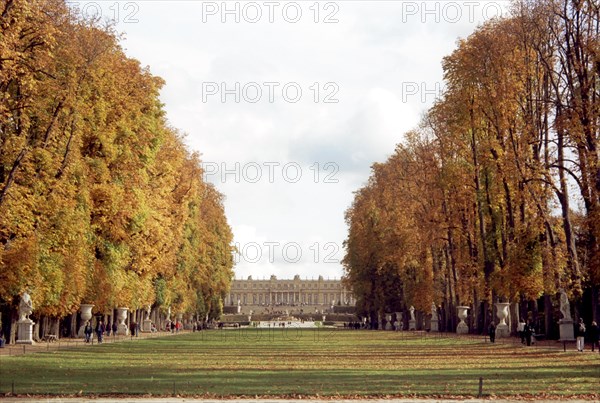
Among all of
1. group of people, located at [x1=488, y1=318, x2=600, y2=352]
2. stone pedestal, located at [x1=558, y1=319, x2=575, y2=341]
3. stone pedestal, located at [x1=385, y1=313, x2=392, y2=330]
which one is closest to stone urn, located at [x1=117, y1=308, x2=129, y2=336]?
group of people, located at [x1=488, y1=318, x2=600, y2=352]

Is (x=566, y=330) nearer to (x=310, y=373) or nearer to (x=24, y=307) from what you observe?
(x=310, y=373)

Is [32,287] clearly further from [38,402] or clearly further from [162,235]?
[38,402]

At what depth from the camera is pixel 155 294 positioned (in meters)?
66.7

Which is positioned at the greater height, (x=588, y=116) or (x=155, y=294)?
(x=588, y=116)

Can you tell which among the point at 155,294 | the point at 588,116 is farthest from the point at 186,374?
the point at 155,294

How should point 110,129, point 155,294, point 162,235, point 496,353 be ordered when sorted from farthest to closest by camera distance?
point 155,294, point 162,235, point 110,129, point 496,353

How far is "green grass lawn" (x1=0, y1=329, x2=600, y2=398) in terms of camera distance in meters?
22.0

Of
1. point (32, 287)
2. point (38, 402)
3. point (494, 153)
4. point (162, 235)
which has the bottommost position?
point (38, 402)

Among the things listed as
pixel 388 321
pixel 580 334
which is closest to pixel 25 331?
pixel 580 334

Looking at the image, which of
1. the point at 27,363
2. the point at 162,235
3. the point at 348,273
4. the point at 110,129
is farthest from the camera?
the point at 348,273

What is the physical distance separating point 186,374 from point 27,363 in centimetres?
790

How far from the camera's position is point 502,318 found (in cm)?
5575

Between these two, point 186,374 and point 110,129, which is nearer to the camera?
point 186,374

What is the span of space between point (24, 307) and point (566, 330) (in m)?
28.8
